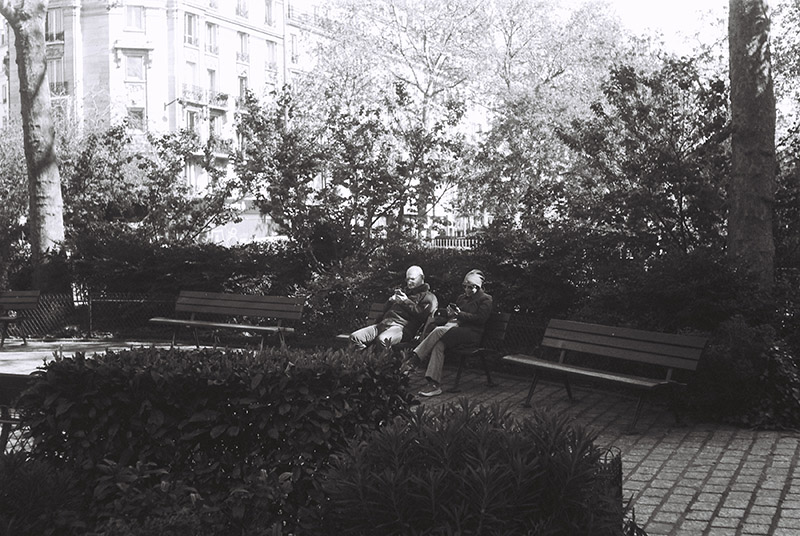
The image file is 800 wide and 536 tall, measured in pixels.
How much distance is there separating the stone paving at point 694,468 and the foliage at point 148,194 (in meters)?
10.8

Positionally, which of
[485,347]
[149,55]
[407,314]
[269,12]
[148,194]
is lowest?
[485,347]

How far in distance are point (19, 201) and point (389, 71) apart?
23505 millimetres

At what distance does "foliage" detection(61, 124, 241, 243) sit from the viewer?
66.1 feet

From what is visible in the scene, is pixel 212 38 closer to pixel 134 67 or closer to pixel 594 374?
pixel 134 67

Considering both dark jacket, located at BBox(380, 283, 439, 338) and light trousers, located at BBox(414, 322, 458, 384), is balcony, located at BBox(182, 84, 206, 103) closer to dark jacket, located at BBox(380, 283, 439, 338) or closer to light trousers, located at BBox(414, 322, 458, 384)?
dark jacket, located at BBox(380, 283, 439, 338)

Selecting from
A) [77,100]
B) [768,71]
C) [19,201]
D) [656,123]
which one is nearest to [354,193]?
[656,123]

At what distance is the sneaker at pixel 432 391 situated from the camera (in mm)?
10750

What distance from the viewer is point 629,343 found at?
9680 millimetres

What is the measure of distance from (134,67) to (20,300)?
5046cm

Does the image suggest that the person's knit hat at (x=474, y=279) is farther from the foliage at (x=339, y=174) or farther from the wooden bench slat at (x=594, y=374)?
the foliage at (x=339, y=174)

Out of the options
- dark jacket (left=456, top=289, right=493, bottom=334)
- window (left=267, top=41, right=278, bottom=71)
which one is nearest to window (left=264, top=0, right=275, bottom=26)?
window (left=267, top=41, right=278, bottom=71)

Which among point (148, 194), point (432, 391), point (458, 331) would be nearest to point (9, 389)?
point (432, 391)

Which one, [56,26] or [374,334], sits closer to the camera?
[374,334]

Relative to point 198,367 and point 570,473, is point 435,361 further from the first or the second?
point 570,473
